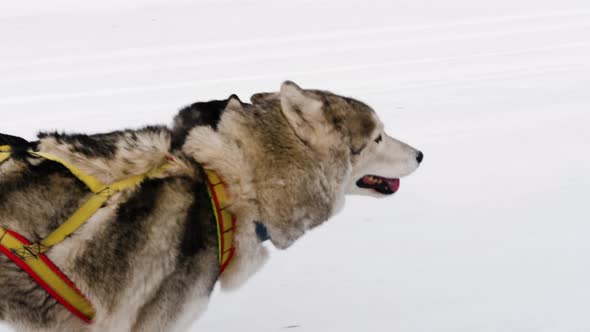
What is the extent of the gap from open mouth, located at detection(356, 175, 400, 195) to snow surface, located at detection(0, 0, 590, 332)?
58 centimetres

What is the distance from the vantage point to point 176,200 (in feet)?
6.65

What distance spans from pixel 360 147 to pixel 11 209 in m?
1.18

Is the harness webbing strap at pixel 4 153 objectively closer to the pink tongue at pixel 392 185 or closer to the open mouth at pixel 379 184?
the open mouth at pixel 379 184

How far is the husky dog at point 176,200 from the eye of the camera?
1.93m

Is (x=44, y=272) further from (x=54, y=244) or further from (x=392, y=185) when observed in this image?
(x=392, y=185)

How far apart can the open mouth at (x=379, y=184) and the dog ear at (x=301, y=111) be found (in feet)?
1.38

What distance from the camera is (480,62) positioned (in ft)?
21.2

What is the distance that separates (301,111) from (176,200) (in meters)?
0.54

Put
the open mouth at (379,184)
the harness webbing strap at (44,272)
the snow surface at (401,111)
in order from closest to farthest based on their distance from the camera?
the harness webbing strap at (44,272), the open mouth at (379,184), the snow surface at (401,111)

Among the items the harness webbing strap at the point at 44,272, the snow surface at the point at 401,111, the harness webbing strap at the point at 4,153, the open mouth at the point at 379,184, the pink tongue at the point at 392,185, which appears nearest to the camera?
the harness webbing strap at the point at 44,272

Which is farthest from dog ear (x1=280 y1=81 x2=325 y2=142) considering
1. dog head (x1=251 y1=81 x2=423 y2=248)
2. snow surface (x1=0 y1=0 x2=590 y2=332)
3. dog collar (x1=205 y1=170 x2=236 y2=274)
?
snow surface (x1=0 y1=0 x2=590 y2=332)

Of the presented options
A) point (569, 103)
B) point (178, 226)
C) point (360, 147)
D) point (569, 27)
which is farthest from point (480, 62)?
point (178, 226)

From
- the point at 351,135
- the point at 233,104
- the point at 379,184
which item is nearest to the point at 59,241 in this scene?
the point at 233,104

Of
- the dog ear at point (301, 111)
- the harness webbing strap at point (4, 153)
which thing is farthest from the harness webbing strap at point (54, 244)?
the dog ear at point (301, 111)
